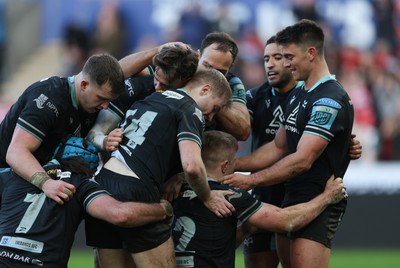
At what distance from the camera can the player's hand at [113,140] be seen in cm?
714

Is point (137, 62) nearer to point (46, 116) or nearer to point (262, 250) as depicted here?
point (46, 116)

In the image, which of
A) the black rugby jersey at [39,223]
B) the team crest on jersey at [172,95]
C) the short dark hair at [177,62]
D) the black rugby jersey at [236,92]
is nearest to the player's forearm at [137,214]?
the black rugby jersey at [39,223]

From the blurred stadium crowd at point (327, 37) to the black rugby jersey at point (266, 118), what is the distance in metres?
7.59

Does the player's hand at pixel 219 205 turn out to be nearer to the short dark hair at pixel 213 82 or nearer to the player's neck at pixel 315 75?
the short dark hair at pixel 213 82

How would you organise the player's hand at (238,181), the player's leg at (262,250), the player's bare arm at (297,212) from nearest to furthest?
the player's bare arm at (297,212) < the player's hand at (238,181) < the player's leg at (262,250)

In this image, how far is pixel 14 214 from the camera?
22.7 ft

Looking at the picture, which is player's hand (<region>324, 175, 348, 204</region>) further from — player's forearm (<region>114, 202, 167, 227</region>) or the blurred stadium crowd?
the blurred stadium crowd

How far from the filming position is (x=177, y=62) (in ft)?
23.7

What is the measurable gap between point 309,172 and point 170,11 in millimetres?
10522

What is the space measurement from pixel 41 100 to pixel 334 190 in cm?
268

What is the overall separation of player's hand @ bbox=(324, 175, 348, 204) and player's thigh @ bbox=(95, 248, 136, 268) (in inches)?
73.4

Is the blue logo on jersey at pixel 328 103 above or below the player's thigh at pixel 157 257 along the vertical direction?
above

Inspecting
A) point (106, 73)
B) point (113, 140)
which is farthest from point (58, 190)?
point (106, 73)

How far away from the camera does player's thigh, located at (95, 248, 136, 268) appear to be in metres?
7.24
